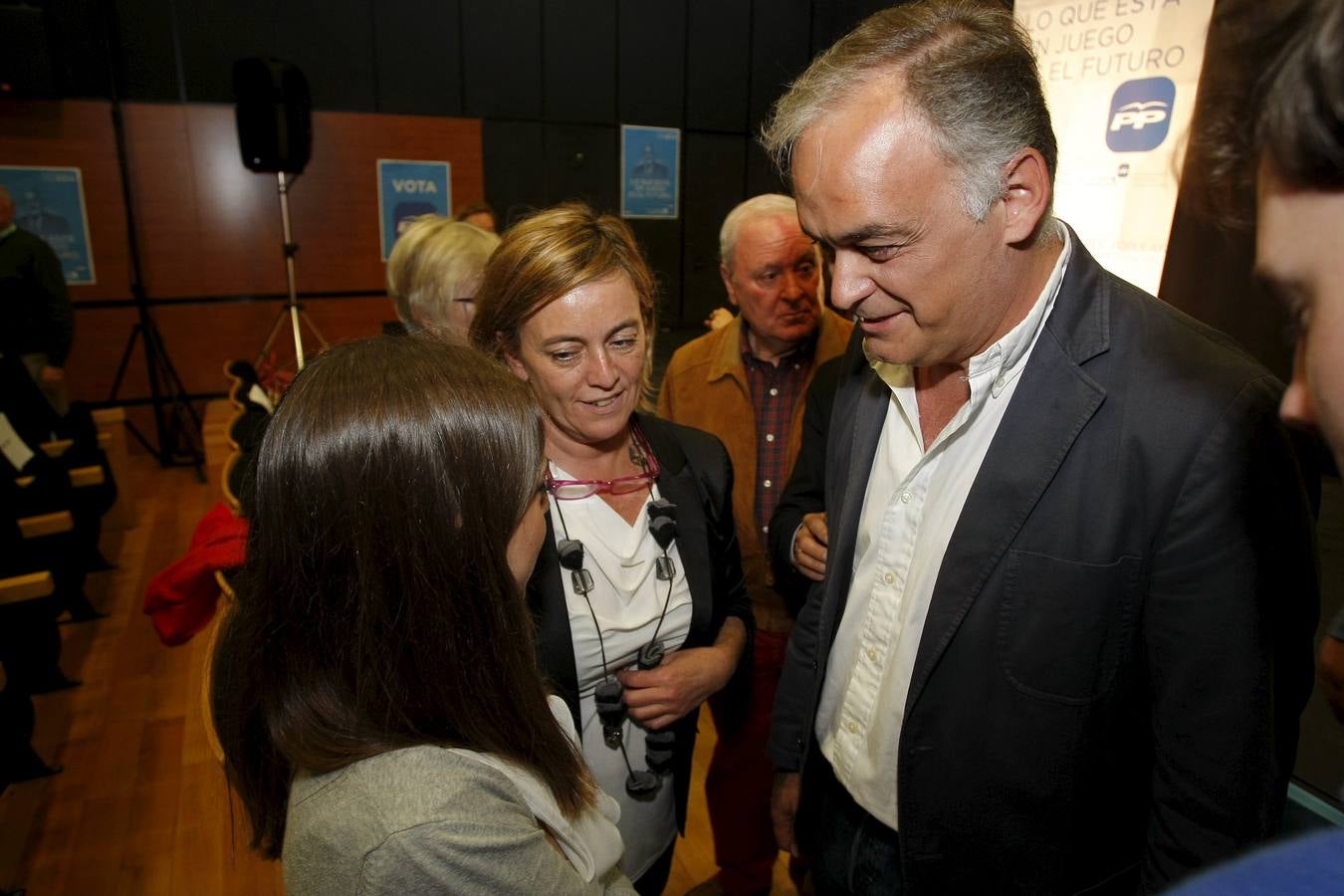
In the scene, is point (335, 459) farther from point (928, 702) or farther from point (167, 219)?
point (167, 219)

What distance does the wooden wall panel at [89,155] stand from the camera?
5605 millimetres

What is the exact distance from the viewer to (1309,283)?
0.46 metres

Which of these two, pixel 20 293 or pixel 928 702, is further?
pixel 20 293

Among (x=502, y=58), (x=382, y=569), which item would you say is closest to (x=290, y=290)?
(x=502, y=58)

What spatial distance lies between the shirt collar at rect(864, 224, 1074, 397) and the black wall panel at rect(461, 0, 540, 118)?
722cm

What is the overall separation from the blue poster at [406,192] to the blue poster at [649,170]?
1.93 meters

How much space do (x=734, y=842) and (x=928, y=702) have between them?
1.41m

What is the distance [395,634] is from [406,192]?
22.8 ft

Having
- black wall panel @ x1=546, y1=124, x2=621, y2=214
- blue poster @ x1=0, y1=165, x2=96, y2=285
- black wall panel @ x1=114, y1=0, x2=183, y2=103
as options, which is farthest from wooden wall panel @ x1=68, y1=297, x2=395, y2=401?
black wall panel @ x1=546, y1=124, x2=621, y2=214

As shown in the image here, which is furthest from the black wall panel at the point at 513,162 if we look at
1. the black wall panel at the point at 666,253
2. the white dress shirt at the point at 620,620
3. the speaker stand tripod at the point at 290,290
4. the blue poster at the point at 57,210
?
the white dress shirt at the point at 620,620

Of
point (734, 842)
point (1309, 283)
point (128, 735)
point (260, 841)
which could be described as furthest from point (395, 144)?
point (1309, 283)

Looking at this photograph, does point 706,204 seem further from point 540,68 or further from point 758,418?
point 758,418

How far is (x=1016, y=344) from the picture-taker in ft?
3.58

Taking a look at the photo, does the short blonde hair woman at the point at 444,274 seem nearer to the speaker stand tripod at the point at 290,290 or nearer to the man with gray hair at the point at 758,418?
the man with gray hair at the point at 758,418
